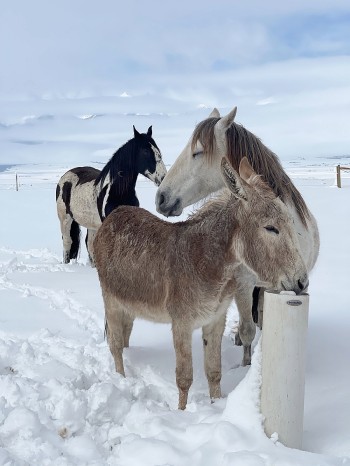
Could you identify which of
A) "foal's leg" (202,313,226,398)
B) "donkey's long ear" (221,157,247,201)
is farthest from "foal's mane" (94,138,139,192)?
"donkey's long ear" (221,157,247,201)

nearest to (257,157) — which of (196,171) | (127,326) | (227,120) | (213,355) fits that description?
(227,120)

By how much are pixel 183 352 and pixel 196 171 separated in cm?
144

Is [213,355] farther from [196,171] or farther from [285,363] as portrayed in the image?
[196,171]

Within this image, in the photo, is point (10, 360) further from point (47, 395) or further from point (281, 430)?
point (281, 430)

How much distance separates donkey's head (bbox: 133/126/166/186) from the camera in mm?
7043

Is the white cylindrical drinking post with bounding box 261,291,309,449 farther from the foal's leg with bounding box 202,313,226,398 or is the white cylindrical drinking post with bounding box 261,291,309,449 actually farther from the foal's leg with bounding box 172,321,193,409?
the foal's leg with bounding box 202,313,226,398

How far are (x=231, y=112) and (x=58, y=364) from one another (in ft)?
7.55

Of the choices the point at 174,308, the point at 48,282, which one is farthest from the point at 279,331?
the point at 48,282

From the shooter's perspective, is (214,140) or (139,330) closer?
(214,140)

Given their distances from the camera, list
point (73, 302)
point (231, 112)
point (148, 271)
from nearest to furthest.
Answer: point (148, 271)
point (231, 112)
point (73, 302)

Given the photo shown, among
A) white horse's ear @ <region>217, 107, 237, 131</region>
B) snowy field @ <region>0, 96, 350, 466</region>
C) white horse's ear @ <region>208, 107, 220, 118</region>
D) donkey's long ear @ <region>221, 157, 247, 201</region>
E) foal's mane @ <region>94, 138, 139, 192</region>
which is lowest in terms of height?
snowy field @ <region>0, 96, 350, 466</region>

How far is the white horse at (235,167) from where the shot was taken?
3.46 m

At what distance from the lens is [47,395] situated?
123 inches

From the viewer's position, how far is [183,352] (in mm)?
3111
